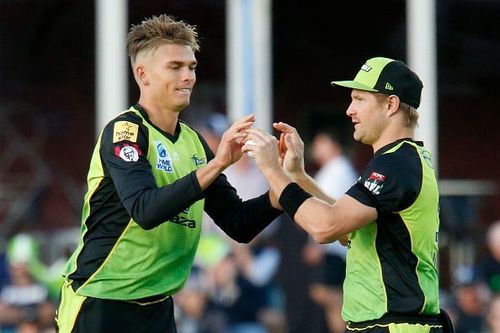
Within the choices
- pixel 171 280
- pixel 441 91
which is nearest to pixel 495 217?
pixel 441 91

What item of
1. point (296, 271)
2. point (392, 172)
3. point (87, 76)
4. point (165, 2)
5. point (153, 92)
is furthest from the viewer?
point (87, 76)

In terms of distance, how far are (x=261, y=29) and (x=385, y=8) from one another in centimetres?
270

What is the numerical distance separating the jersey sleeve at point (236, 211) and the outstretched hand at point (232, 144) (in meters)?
0.61

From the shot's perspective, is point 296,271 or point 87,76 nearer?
point 296,271

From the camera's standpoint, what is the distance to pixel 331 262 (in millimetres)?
9836

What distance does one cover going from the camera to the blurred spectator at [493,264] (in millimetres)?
10219

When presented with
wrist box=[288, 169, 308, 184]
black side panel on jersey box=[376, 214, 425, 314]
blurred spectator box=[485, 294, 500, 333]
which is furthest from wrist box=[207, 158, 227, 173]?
blurred spectator box=[485, 294, 500, 333]

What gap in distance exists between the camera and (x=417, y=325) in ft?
18.2

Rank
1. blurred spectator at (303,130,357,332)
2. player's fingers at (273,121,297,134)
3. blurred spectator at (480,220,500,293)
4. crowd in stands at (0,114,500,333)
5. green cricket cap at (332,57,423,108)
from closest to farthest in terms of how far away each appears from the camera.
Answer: green cricket cap at (332,57,423,108) → player's fingers at (273,121,297,134) → blurred spectator at (303,130,357,332) → crowd in stands at (0,114,500,333) → blurred spectator at (480,220,500,293)

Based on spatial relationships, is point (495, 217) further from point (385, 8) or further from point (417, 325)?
point (417, 325)

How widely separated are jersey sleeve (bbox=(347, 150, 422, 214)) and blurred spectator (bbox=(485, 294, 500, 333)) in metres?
4.74

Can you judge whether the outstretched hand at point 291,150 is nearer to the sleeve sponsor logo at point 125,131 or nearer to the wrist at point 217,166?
the wrist at point 217,166

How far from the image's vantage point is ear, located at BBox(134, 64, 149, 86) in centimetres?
601

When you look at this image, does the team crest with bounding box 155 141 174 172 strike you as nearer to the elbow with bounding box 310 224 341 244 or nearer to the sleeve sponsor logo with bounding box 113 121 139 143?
the sleeve sponsor logo with bounding box 113 121 139 143
